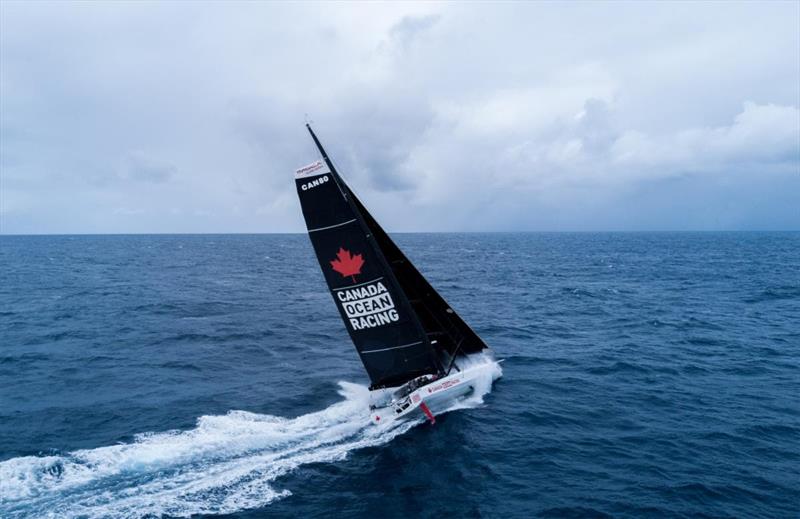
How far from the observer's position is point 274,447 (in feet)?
57.7

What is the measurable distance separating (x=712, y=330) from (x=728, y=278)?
33480mm

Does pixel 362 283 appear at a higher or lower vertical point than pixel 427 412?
higher

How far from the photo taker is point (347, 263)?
1984cm

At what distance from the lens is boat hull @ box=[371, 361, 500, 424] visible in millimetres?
19812

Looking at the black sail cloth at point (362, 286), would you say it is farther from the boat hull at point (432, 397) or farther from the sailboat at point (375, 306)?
the boat hull at point (432, 397)

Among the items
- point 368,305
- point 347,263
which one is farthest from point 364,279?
point 368,305

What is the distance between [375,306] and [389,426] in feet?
16.0

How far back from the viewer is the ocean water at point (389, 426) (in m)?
14.6

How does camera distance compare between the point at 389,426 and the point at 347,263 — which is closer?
the point at 389,426

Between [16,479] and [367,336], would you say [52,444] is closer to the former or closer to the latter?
[16,479]

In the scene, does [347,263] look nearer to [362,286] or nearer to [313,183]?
[362,286]

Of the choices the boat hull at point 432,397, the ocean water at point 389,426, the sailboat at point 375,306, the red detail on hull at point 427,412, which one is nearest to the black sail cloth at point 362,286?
the sailboat at point 375,306

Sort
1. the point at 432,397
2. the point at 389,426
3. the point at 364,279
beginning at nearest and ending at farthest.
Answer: the point at 389,426
the point at 364,279
the point at 432,397

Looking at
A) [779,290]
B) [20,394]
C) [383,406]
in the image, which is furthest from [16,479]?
[779,290]
